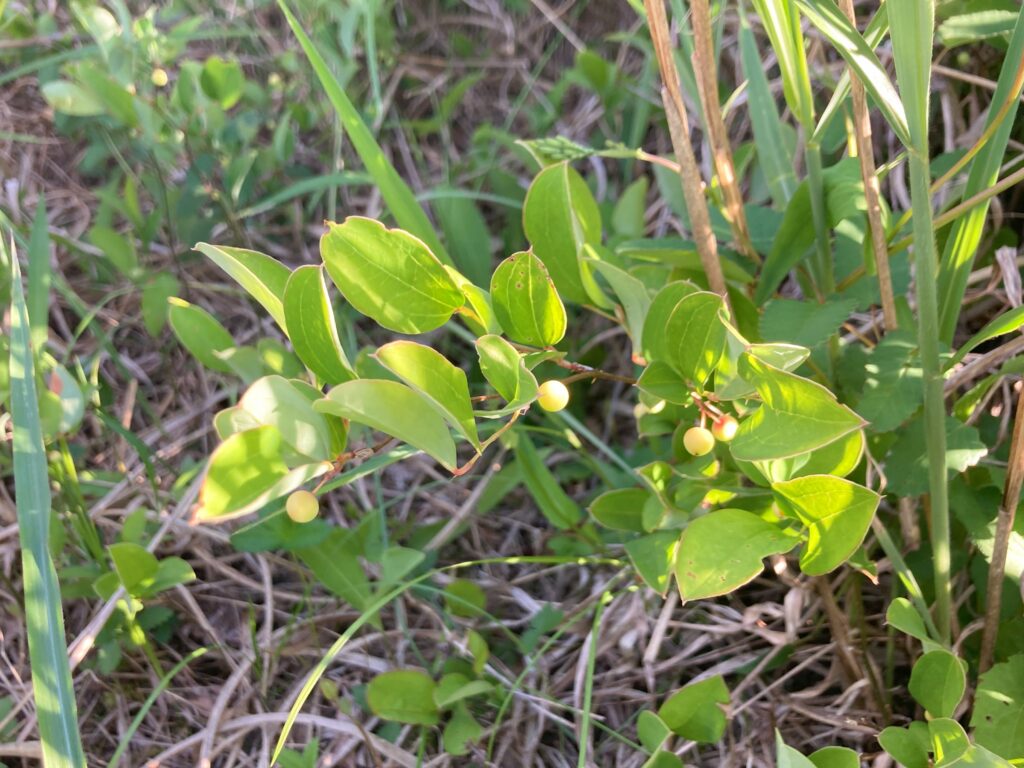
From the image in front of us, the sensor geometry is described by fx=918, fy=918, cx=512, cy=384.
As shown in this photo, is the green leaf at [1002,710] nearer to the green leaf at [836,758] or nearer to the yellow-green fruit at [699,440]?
the green leaf at [836,758]

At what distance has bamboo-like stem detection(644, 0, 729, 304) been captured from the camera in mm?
693

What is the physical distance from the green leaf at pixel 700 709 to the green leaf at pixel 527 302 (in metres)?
0.37

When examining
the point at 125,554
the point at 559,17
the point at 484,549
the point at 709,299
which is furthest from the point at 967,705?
Answer: the point at 559,17

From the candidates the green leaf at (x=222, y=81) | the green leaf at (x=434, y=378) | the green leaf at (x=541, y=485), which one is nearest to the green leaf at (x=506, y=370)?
the green leaf at (x=434, y=378)

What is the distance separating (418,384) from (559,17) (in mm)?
1308

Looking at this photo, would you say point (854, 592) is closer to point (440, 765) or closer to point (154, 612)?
point (440, 765)

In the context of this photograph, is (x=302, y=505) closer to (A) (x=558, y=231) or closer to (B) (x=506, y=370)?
(B) (x=506, y=370)

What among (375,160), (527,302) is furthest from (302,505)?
(375,160)

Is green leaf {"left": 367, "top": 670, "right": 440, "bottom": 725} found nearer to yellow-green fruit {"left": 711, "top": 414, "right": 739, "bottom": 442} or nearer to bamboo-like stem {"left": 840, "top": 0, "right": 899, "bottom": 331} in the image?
yellow-green fruit {"left": 711, "top": 414, "right": 739, "bottom": 442}

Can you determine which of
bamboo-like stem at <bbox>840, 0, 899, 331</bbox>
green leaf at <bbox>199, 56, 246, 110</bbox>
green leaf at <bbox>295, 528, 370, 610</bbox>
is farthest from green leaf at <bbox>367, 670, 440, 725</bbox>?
green leaf at <bbox>199, 56, 246, 110</bbox>

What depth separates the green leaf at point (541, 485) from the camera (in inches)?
40.8

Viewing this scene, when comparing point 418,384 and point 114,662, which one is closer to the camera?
point 418,384

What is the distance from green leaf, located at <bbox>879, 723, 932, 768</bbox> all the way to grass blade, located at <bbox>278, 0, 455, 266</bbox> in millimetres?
571

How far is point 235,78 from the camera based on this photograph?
4.42 ft
